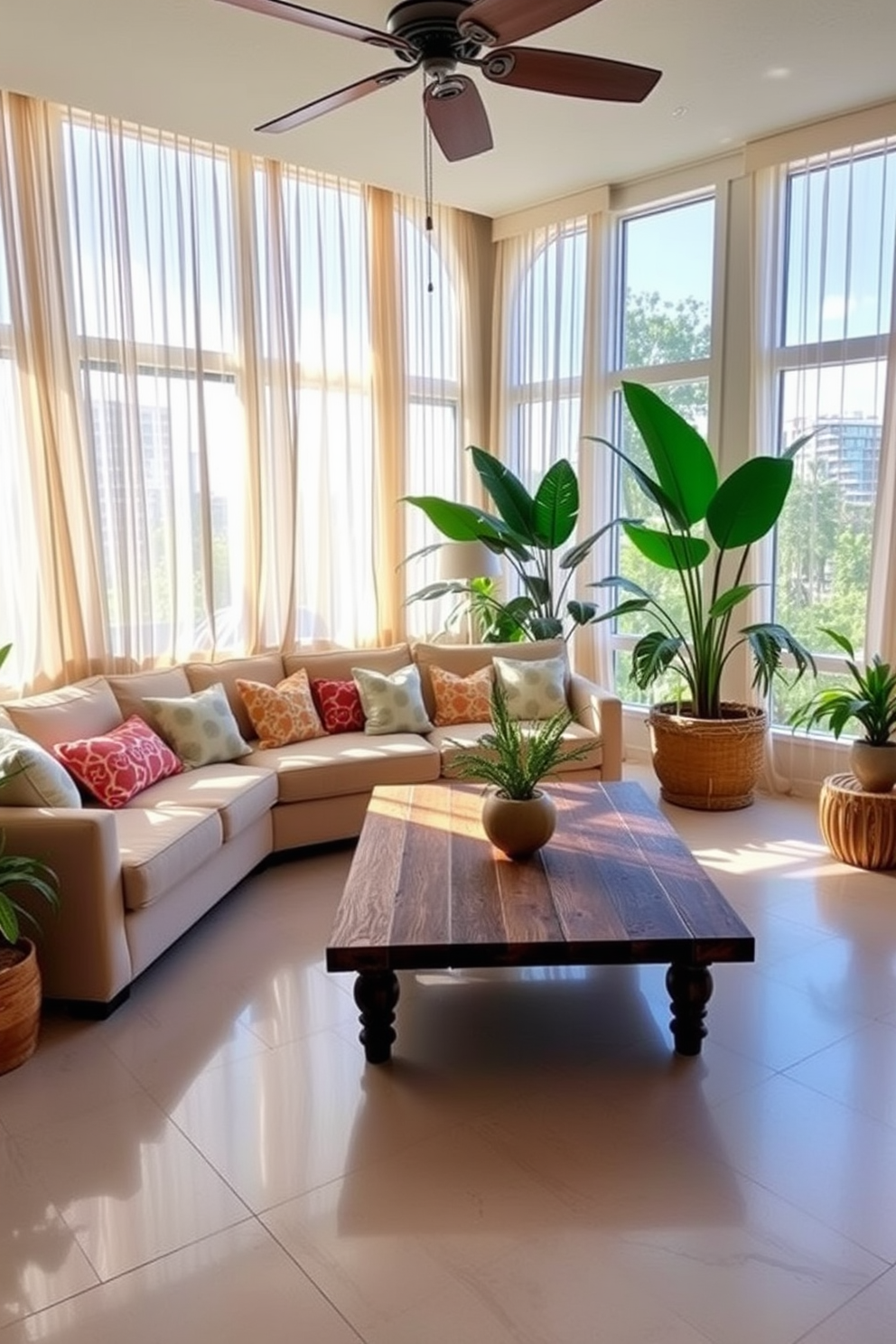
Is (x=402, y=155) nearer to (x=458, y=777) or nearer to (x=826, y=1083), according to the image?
(x=458, y=777)

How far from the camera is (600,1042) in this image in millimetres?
2779

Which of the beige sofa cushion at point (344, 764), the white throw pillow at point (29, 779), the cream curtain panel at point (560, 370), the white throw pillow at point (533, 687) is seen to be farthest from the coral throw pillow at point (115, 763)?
the cream curtain panel at point (560, 370)

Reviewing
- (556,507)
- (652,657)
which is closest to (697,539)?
(652,657)

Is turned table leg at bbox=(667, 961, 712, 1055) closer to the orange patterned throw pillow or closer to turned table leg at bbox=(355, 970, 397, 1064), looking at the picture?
turned table leg at bbox=(355, 970, 397, 1064)

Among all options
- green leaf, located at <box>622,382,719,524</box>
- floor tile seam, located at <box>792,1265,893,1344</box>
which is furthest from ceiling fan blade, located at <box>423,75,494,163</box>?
floor tile seam, located at <box>792,1265,893,1344</box>

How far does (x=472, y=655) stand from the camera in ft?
17.3

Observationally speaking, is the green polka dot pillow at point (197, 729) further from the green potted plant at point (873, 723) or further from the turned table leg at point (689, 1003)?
the green potted plant at point (873, 723)

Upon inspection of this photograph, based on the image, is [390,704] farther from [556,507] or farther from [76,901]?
[76,901]

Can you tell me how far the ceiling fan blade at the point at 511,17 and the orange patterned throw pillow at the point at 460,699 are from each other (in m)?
3.02

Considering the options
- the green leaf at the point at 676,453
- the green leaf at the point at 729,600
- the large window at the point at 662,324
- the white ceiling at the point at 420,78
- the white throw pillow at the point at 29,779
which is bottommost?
the white throw pillow at the point at 29,779

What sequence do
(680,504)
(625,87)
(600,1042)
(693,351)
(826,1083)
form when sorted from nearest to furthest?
(826,1083) < (600,1042) < (625,87) < (680,504) < (693,351)

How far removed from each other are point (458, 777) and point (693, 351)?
2.93 metres

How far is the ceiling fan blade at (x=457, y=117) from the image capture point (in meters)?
2.95

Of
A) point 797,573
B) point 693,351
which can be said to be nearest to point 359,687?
point 797,573
